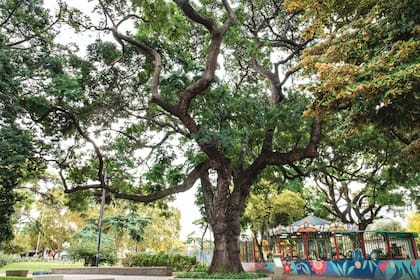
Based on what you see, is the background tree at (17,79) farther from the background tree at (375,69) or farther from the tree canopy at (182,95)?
the background tree at (375,69)

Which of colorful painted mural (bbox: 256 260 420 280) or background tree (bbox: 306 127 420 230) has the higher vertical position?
background tree (bbox: 306 127 420 230)

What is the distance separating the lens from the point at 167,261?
19.1m

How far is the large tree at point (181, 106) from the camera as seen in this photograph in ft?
31.8

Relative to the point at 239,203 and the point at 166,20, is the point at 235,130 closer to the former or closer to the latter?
the point at 239,203

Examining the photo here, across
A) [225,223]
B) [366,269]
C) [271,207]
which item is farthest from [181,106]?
[271,207]

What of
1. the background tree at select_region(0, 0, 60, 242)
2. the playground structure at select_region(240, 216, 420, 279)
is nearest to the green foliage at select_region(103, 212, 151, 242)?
the playground structure at select_region(240, 216, 420, 279)

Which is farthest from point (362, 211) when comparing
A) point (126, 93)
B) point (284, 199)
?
point (126, 93)

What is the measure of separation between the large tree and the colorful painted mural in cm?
438

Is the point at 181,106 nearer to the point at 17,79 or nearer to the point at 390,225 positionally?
the point at 17,79

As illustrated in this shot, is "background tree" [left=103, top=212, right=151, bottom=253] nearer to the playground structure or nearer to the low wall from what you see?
the low wall

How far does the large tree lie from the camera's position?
9680 millimetres

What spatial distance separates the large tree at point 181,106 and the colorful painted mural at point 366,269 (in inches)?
172

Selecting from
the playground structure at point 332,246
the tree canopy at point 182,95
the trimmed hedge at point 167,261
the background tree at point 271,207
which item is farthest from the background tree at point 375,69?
the trimmed hedge at point 167,261

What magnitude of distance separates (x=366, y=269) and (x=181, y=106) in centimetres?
979
